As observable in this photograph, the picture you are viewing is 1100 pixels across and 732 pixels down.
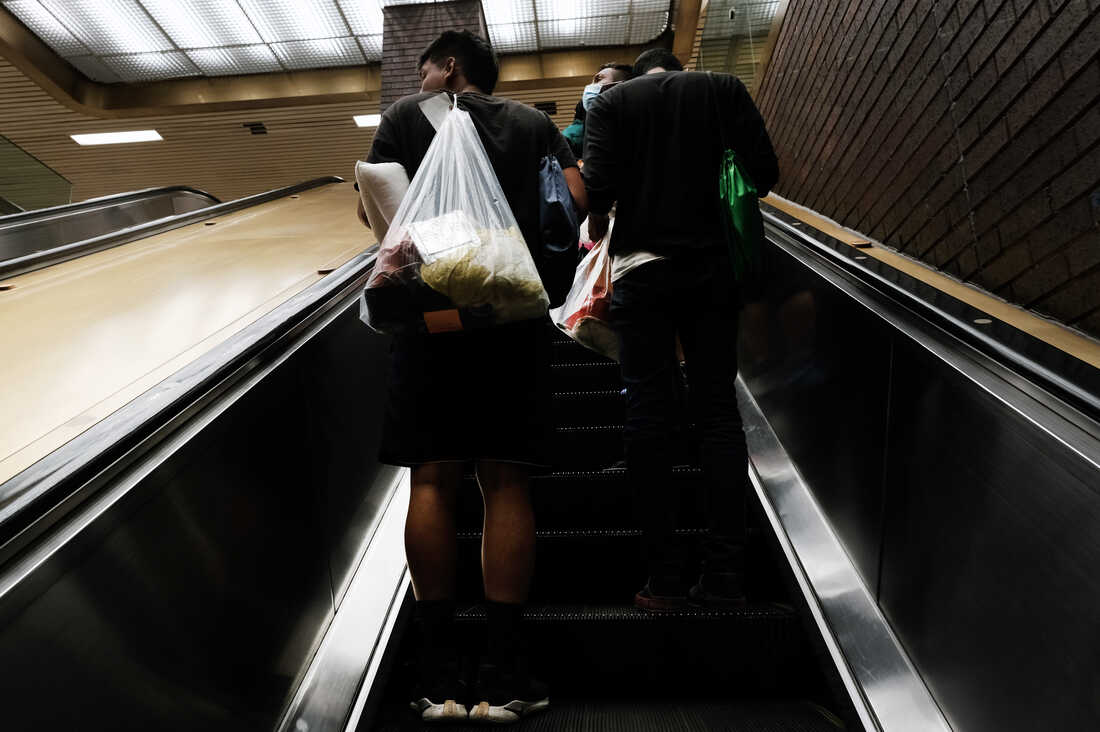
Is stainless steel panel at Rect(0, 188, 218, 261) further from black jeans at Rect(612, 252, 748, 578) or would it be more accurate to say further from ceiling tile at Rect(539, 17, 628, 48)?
ceiling tile at Rect(539, 17, 628, 48)

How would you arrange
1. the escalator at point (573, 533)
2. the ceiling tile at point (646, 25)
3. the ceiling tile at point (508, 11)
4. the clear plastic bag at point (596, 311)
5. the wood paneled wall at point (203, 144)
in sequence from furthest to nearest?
the wood paneled wall at point (203, 144)
the ceiling tile at point (646, 25)
the ceiling tile at point (508, 11)
the clear plastic bag at point (596, 311)
the escalator at point (573, 533)

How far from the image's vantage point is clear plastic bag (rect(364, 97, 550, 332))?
4.79 feet

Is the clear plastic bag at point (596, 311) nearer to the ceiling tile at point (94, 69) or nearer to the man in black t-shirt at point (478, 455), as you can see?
the man in black t-shirt at point (478, 455)

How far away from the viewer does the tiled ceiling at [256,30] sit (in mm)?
8102

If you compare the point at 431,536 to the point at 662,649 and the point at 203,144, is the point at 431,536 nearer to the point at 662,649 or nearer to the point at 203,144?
the point at 662,649

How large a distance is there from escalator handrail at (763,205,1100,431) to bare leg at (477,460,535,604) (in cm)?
99

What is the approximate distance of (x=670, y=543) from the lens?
1.82 meters

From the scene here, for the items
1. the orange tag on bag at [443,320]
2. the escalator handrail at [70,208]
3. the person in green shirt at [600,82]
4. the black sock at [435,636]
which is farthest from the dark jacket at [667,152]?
the escalator handrail at [70,208]

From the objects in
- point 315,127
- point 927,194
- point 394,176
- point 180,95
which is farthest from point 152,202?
point 927,194

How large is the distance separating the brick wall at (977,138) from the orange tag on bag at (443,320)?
4.89 feet

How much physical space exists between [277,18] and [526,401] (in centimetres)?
857

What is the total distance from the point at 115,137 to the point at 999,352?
12.5 metres

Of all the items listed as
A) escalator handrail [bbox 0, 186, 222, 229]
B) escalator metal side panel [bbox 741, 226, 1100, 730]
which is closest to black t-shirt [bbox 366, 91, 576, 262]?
escalator metal side panel [bbox 741, 226, 1100, 730]

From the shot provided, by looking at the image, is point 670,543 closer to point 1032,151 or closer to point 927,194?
point 1032,151
